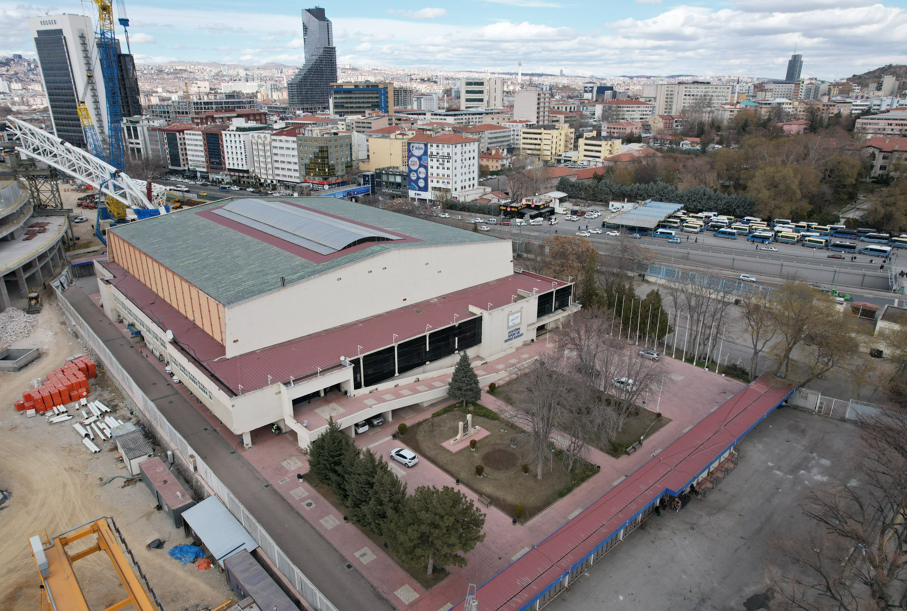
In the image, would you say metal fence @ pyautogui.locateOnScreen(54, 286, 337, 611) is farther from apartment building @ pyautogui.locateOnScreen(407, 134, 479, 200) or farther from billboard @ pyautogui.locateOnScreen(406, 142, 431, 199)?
billboard @ pyautogui.locateOnScreen(406, 142, 431, 199)

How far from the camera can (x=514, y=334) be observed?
132ft

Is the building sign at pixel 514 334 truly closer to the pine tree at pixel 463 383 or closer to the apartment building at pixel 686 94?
the pine tree at pixel 463 383

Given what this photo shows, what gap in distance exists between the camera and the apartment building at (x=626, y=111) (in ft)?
533

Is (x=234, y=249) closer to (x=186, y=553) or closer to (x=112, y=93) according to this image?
(x=186, y=553)

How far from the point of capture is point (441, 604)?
20000 millimetres

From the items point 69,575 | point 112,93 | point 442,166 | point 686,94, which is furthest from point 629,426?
point 686,94

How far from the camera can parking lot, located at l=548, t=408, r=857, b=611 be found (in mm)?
20859

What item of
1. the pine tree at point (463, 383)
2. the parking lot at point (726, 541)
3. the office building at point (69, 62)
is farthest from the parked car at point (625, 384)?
the office building at point (69, 62)

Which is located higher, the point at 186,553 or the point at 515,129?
the point at 515,129

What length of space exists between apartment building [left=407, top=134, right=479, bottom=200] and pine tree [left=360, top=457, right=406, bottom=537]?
7249 cm

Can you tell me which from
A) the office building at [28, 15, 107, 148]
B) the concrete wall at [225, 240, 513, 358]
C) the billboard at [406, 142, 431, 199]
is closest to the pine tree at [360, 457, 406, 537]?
the concrete wall at [225, 240, 513, 358]

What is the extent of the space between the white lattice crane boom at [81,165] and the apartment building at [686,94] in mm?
162243

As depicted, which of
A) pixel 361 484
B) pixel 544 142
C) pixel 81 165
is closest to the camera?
pixel 361 484

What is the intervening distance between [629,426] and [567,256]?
23356 millimetres
